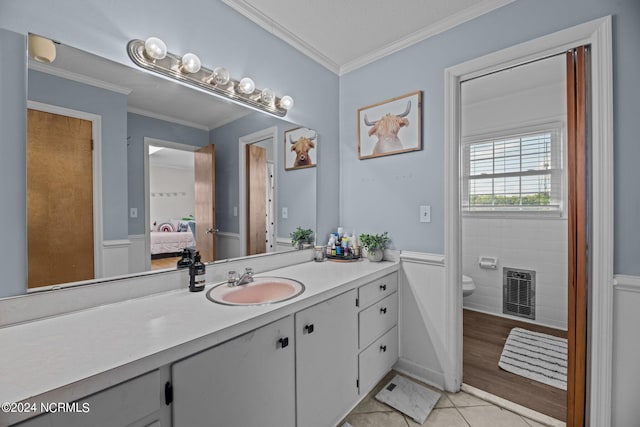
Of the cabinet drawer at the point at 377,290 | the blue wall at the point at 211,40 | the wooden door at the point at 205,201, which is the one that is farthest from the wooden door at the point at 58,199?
the cabinet drawer at the point at 377,290

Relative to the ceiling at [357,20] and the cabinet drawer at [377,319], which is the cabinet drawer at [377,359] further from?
the ceiling at [357,20]

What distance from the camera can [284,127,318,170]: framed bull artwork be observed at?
1982mm

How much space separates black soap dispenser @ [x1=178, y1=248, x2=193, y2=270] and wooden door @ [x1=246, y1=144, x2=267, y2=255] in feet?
1.22

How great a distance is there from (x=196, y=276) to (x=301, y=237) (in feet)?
2.91

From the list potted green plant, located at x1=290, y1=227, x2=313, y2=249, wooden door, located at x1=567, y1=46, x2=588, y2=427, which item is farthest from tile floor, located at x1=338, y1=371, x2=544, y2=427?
potted green plant, located at x1=290, y1=227, x2=313, y2=249

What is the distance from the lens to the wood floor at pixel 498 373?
168 cm

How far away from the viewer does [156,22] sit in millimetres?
1279

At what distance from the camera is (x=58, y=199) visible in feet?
3.51

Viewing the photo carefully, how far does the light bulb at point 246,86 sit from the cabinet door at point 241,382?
4.24ft

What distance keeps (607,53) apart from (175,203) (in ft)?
7.35

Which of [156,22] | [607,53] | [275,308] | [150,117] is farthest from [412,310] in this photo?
[156,22]

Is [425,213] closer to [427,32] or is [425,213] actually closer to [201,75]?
[427,32]

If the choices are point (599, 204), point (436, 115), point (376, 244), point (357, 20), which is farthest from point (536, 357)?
point (357, 20)

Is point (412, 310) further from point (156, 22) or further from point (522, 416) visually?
point (156, 22)
